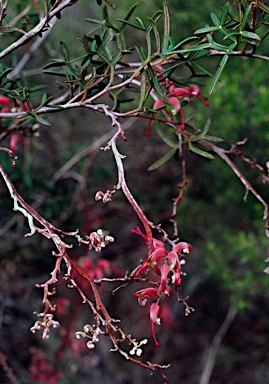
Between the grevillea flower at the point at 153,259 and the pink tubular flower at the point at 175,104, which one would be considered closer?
the grevillea flower at the point at 153,259

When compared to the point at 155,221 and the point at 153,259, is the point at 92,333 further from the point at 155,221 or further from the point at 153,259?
the point at 155,221

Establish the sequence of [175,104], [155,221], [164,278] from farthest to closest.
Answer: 1. [155,221]
2. [175,104]
3. [164,278]

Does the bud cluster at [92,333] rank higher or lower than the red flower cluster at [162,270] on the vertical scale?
lower

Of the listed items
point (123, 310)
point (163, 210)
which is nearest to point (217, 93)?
point (163, 210)

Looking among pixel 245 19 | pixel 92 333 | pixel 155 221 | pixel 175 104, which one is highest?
pixel 245 19

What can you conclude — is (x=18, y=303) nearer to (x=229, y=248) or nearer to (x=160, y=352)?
(x=160, y=352)

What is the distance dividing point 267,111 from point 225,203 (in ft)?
1.61

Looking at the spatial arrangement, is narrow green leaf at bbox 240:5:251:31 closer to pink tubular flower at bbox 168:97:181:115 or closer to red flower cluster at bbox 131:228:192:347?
pink tubular flower at bbox 168:97:181:115

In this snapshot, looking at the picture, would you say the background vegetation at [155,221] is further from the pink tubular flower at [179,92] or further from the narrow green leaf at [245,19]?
the narrow green leaf at [245,19]

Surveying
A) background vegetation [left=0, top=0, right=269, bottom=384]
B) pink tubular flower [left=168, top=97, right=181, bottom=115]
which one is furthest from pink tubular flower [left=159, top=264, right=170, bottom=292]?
background vegetation [left=0, top=0, right=269, bottom=384]

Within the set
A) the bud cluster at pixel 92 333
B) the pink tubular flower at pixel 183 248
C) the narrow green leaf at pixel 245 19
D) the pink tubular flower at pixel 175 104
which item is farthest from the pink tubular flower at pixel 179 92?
the bud cluster at pixel 92 333

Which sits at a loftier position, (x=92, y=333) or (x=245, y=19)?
(x=245, y=19)

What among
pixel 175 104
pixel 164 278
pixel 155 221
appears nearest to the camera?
pixel 164 278

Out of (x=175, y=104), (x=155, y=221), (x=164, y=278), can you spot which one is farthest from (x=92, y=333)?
(x=155, y=221)
